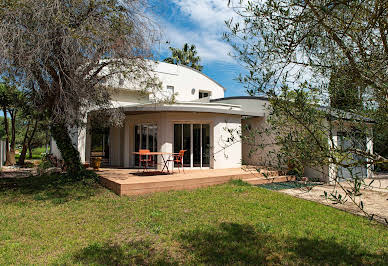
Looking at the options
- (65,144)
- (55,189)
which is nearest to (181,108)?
(65,144)

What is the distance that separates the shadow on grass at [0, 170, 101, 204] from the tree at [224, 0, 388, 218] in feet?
24.7

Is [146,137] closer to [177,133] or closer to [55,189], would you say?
[177,133]

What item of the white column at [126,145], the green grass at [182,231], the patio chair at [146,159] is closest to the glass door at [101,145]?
the white column at [126,145]

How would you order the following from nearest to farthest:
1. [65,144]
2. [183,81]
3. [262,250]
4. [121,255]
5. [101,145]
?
1. [121,255]
2. [262,250]
3. [65,144]
4. [101,145]
5. [183,81]

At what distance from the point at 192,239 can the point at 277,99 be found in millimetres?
3388

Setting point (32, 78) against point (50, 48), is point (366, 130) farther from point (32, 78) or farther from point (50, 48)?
point (32, 78)

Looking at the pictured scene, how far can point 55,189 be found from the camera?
377 inches

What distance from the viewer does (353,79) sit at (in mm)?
2994

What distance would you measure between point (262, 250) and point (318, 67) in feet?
10.6

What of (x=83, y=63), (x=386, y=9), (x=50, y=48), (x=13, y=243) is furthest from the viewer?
(x=83, y=63)

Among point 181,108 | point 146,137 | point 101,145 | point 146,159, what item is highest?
point 181,108

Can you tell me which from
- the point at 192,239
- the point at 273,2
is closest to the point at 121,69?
the point at 192,239

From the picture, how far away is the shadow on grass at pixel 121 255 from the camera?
13.6 feet

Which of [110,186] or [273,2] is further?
[110,186]
